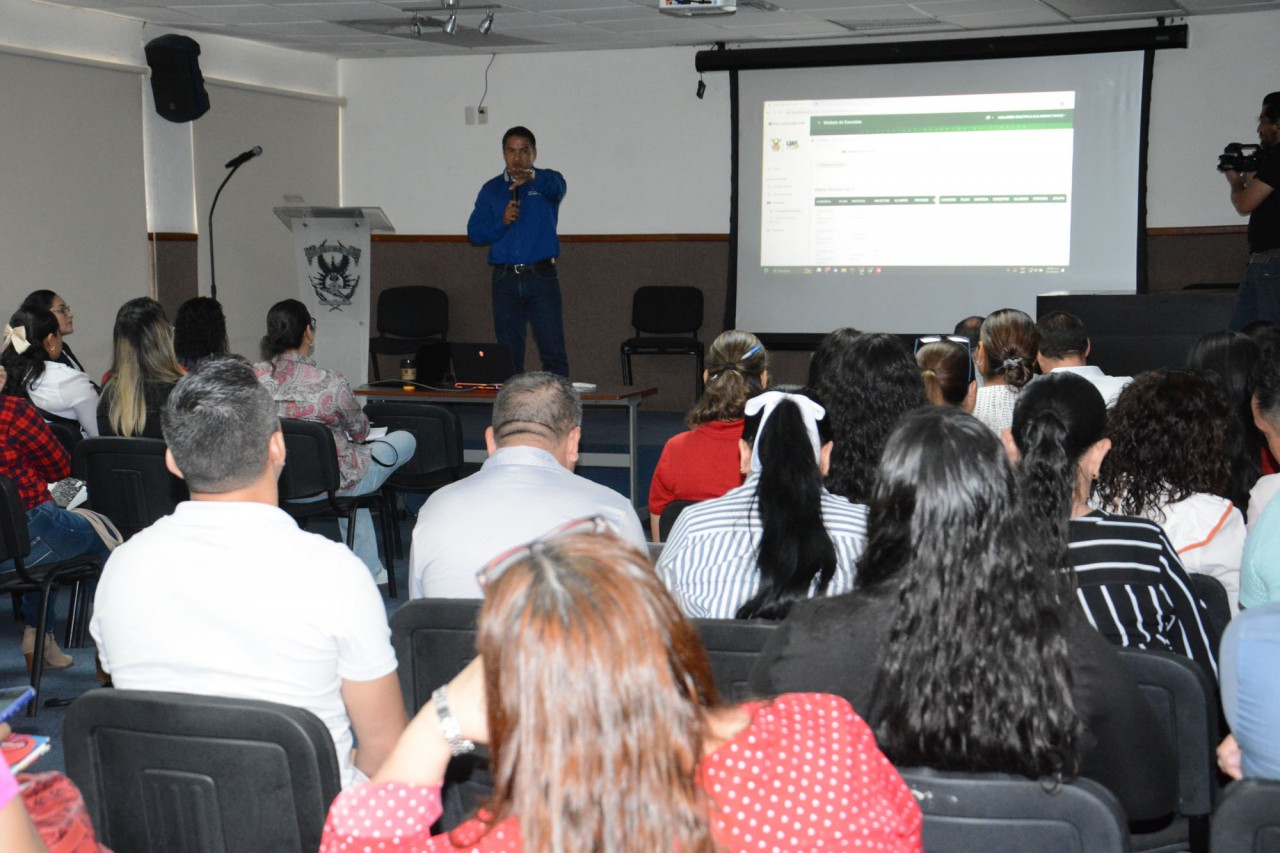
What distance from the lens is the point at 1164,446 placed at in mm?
2691

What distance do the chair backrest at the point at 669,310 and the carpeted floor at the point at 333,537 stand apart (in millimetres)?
661

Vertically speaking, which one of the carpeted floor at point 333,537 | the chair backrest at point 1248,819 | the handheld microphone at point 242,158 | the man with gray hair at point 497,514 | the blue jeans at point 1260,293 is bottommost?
the carpeted floor at point 333,537

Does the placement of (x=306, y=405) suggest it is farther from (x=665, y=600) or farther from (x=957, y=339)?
(x=665, y=600)

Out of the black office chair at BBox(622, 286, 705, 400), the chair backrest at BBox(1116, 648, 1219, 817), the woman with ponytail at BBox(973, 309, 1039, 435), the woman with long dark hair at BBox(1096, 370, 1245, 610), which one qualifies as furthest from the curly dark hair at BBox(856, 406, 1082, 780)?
the black office chair at BBox(622, 286, 705, 400)

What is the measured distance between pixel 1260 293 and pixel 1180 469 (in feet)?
10.5

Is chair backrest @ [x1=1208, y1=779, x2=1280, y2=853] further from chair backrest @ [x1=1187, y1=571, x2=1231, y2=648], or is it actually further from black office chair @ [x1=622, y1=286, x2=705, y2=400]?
black office chair @ [x1=622, y1=286, x2=705, y2=400]

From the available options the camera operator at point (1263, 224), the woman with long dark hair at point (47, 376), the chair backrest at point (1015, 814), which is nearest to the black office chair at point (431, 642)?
the chair backrest at point (1015, 814)

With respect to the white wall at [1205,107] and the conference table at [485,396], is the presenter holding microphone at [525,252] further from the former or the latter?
the white wall at [1205,107]

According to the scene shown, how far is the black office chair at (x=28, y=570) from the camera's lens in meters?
3.37

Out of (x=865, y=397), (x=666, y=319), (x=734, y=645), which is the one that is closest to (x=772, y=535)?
(x=734, y=645)

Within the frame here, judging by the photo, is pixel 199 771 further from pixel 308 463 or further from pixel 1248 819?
pixel 308 463

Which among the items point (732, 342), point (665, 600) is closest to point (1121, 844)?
point (665, 600)

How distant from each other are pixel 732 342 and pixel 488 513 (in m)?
1.79

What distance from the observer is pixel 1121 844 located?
1.29 meters
